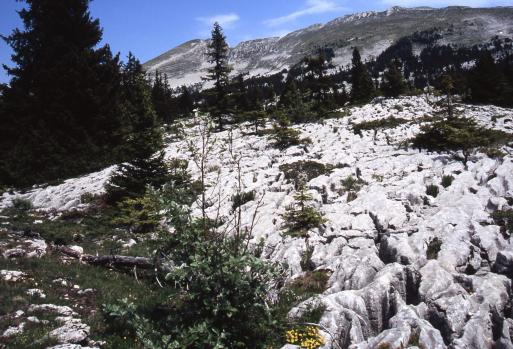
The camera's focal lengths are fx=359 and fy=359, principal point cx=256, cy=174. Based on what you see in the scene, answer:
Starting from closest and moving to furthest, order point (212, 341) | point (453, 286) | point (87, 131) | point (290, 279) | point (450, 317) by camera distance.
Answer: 1. point (212, 341)
2. point (450, 317)
3. point (453, 286)
4. point (290, 279)
5. point (87, 131)

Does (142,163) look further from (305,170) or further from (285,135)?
(285,135)

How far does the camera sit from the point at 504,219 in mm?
9930

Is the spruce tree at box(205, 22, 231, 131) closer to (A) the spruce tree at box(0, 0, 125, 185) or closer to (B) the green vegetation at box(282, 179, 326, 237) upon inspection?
(A) the spruce tree at box(0, 0, 125, 185)

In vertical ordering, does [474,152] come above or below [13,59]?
below

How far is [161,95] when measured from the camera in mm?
61562

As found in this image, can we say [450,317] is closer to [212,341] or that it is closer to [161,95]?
[212,341]

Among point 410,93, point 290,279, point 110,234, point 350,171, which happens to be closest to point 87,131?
point 110,234

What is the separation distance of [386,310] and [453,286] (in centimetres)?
149

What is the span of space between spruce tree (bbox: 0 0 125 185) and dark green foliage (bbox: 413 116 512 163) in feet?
74.7

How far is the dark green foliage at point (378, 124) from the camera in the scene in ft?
85.1

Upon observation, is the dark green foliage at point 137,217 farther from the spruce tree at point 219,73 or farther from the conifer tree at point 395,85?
the conifer tree at point 395,85

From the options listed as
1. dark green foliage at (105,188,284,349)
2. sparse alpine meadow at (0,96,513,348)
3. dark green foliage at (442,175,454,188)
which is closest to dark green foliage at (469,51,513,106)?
sparse alpine meadow at (0,96,513,348)

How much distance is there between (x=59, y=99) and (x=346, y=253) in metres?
32.0

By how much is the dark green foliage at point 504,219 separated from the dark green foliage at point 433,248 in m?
1.87
